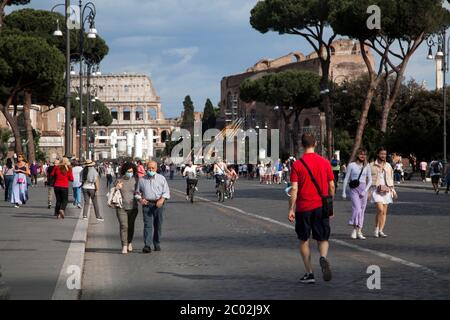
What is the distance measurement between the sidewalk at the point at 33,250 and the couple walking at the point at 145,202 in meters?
0.87

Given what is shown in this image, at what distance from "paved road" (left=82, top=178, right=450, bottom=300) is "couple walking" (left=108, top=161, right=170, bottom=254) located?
265 millimetres

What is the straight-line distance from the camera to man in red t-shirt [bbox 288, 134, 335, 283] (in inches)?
376

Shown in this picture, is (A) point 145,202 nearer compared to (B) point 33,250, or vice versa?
(B) point 33,250

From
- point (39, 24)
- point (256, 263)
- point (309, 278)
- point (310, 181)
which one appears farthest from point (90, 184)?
point (39, 24)

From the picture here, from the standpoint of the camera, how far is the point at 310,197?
376 inches

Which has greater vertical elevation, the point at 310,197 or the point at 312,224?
the point at 310,197

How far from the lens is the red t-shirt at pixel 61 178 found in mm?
21594

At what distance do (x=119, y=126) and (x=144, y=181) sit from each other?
533 feet

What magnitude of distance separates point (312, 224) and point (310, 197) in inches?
11.0
